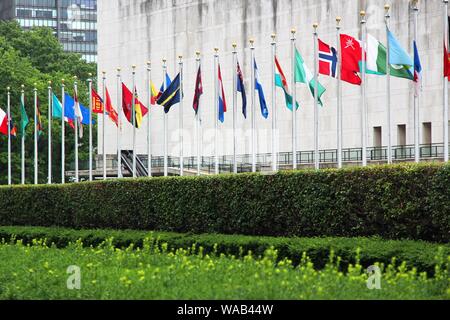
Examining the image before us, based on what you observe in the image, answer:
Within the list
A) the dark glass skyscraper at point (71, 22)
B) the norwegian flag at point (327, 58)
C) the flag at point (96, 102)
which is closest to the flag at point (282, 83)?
the norwegian flag at point (327, 58)

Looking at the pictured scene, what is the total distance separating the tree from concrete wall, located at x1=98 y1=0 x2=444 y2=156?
5.16 meters

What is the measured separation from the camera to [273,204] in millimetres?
29094

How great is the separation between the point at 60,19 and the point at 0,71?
66.0 metres

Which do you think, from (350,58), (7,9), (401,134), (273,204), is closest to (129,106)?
(350,58)

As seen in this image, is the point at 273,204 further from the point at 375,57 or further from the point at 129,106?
the point at 129,106

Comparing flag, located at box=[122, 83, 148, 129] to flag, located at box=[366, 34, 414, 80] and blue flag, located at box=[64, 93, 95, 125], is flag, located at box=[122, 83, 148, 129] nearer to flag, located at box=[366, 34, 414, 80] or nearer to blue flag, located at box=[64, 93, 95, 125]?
blue flag, located at box=[64, 93, 95, 125]

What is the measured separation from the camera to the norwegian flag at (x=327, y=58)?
35031mm

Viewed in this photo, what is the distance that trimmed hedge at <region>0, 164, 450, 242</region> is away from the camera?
24.0 metres

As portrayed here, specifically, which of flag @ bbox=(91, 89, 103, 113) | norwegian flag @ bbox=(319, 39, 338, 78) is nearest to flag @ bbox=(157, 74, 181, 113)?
flag @ bbox=(91, 89, 103, 113)

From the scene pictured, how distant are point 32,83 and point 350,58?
3901cm

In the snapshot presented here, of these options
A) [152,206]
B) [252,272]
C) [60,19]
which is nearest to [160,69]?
[152,206]

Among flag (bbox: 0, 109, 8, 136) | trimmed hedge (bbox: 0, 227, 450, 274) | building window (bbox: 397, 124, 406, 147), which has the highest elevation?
flag (bbox: 0, 109, 8, 136)

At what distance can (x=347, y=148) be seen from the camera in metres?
51.0
